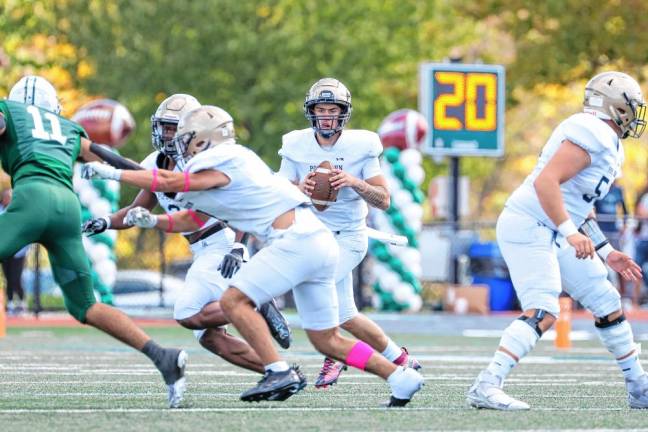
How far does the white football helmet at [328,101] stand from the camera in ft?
31.7

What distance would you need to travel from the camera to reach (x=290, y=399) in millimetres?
8953

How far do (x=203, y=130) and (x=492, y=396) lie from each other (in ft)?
6.47

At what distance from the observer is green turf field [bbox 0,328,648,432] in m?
7.55

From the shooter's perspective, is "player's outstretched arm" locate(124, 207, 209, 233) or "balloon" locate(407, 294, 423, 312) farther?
"balloon" locate(407, 294, 423, 312)

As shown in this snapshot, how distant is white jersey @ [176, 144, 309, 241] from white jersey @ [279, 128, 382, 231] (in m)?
1.58

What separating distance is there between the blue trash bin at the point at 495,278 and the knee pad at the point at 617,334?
1441 centimetres

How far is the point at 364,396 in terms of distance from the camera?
934 cm

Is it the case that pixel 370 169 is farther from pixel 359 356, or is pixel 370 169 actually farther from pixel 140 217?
pixel 140 217

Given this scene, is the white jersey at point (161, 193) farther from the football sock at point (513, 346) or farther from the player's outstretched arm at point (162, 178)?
the football sock at point (513, 346)

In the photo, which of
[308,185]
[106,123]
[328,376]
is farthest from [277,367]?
[106,123]

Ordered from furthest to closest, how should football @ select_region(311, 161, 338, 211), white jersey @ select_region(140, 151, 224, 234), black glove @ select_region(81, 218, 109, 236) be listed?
white jersey @ select_region(140, 151, 224, 234) → football @ select_region(311, 161, 338, 211) → black glove @ select_region(81, 218, 109, 236)

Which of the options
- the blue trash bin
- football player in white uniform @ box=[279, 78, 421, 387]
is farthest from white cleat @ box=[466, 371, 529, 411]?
the blue trash bin

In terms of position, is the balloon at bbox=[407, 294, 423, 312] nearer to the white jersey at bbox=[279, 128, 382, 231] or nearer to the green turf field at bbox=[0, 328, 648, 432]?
the green turf field at bbox=[0, 328, 648, 432]

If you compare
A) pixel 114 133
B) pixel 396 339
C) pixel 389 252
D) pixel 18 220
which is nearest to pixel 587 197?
pixel 18 220
